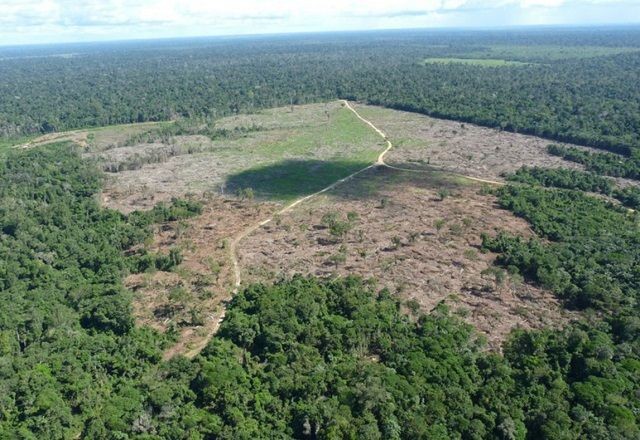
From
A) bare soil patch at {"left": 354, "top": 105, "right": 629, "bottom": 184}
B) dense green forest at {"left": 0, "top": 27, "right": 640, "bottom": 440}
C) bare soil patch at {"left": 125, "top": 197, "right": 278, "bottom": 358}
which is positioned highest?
dense green forest at {"left": 0, "top": 27, "right": 640, "bottom": 440}

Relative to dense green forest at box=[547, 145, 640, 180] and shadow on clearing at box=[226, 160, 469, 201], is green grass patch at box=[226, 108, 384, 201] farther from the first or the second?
dense green forest at box=[547, 145, 640, 180]

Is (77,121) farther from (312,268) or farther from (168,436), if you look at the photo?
(168,436)

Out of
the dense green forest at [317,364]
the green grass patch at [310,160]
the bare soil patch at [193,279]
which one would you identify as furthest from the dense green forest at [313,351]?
the green grass patch at [310,160]

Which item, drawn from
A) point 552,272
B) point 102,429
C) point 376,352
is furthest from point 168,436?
point 552,272

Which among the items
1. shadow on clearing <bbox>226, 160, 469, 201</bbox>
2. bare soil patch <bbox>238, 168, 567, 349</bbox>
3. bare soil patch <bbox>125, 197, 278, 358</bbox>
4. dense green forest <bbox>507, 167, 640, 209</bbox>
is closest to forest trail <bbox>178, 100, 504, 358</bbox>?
bare soil patch <bbox>125, 197, 278, 358</bbox>

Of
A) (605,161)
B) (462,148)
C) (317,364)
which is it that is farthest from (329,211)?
(605,161)

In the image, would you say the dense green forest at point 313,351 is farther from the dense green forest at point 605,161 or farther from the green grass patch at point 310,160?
the green grass patch at point 310,160
